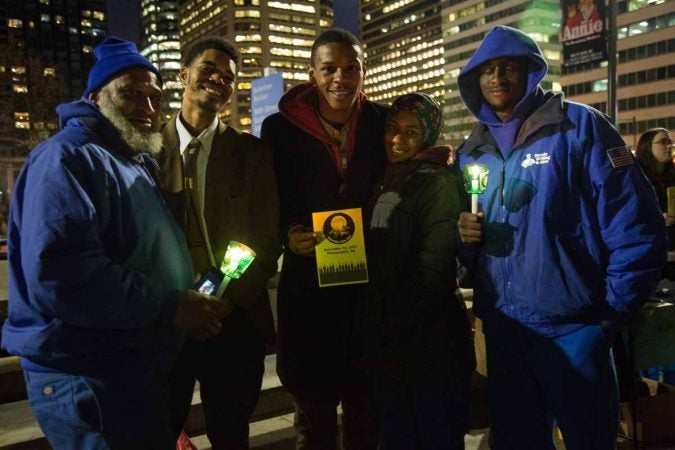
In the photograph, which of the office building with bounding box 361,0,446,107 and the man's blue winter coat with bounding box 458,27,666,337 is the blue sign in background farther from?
the office building with bounding box 361,0,446,107

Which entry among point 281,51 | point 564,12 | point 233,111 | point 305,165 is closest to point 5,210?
point 564,12

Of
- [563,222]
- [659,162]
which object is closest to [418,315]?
[563,222]

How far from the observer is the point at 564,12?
1091 centimetres

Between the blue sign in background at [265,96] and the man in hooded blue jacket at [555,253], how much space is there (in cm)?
1263

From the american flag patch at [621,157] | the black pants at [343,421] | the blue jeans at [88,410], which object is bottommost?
the black pants at [343,421]

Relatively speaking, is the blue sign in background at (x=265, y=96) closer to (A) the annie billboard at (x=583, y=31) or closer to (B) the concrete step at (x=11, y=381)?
(A) the annie billboard at (x=583, y=31)

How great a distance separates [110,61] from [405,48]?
19056cm

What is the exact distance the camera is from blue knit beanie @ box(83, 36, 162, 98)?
9.10ft

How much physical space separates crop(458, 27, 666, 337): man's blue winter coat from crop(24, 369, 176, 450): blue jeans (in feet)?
6.12

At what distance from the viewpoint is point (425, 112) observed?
325cm

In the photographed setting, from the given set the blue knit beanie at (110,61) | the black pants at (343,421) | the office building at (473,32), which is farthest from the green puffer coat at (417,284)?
the office building at (473,32)

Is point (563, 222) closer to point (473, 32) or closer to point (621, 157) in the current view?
point (621, 157)

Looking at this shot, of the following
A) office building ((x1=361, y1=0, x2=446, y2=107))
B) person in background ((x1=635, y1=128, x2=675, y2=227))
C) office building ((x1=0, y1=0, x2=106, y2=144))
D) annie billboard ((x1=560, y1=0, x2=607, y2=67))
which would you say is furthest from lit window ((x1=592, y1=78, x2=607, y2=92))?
person in background ((x1=635, y1=128, x2=675, y2=227))

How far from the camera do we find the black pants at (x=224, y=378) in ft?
→ 10.6
